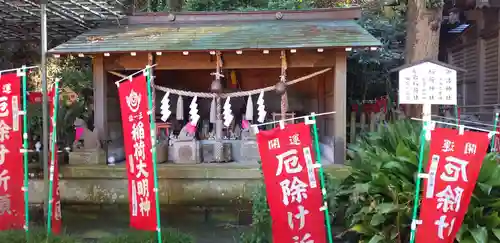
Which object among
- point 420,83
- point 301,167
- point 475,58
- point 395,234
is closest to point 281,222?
point 301,167

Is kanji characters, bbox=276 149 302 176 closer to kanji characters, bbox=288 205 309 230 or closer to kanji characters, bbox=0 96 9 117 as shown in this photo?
kanji characters, bbox=288 205 309 230

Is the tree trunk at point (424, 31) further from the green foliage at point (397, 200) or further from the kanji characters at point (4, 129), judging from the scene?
the kanji characters at point (4, 129)

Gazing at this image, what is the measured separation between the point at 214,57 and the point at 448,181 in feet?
19.0

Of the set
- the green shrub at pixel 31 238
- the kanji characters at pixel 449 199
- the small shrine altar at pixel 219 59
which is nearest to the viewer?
the kanji characters at pixel 449 199

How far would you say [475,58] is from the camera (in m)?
11.6

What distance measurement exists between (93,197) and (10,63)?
8694mm

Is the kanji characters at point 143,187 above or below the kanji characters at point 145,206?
above

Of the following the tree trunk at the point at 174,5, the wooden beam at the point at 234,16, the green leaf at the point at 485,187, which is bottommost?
the green leaf at the point at 485,187

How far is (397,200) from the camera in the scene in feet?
17.0

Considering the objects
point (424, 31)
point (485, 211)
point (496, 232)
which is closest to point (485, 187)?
point (485, 211)

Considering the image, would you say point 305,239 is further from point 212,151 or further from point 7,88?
point 7,88

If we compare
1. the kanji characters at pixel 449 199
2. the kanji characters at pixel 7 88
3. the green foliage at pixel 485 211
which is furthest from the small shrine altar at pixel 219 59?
the kanji characters at pixel 449 199

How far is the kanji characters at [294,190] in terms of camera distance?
205 inches

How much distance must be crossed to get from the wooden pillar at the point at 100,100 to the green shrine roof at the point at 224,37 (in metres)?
0.51
